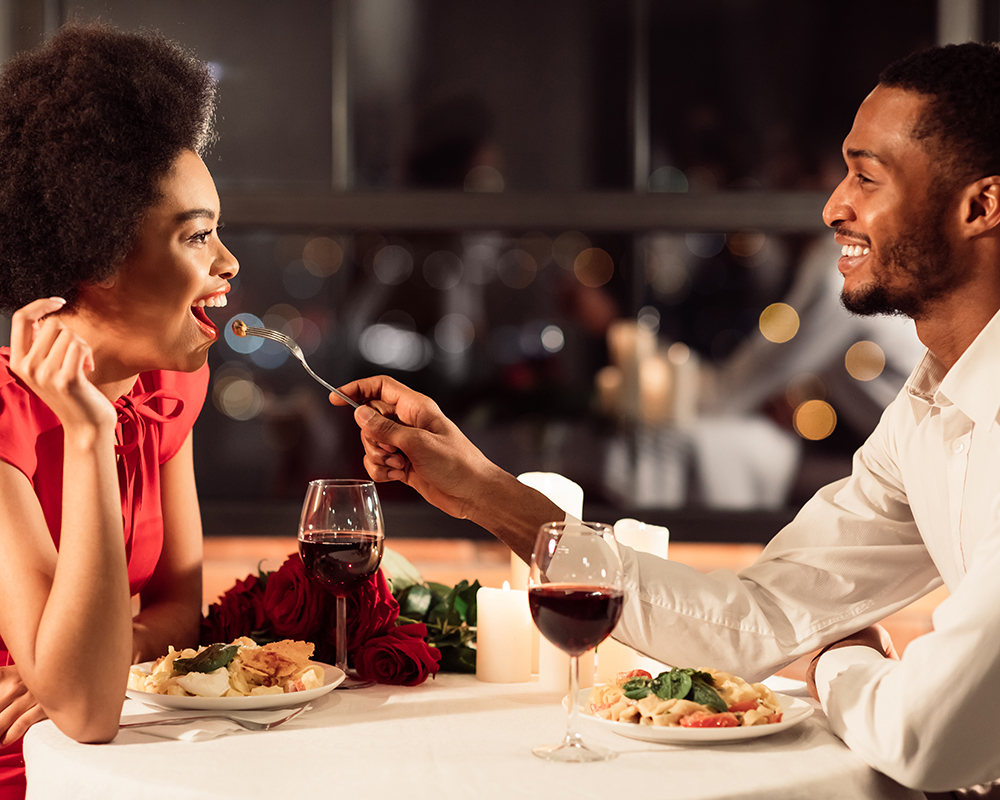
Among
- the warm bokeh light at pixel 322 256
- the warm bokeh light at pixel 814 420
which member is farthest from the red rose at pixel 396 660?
the warm bokeh light at pixel 814 420

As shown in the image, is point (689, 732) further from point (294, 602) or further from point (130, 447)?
point (130, 447)

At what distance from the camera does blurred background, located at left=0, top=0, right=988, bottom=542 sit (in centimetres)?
362

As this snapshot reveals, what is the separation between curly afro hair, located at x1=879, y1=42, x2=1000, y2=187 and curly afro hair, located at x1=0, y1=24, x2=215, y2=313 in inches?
44.5

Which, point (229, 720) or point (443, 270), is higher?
point (443, 270)

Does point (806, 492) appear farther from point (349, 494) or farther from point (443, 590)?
point (349, 494)

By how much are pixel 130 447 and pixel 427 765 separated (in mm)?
783

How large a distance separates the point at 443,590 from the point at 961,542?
767 millimetres

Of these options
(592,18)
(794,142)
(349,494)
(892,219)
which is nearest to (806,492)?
(794,142)

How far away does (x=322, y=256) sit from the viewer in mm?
3619

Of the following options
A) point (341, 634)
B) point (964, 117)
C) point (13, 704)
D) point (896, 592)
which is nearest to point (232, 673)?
point (341, 634)

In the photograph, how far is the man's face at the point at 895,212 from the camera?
1551 mm

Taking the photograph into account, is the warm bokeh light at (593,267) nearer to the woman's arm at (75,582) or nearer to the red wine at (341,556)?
the red wine at (341,556)

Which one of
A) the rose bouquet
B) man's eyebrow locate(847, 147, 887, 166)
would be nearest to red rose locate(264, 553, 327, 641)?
the rose bouquet

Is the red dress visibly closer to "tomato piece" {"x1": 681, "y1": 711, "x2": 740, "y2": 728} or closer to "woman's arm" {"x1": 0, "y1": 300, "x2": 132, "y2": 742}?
"woman's arm" {"x1": 0, "y1": 300, "x2": 132, "y2": 742}
